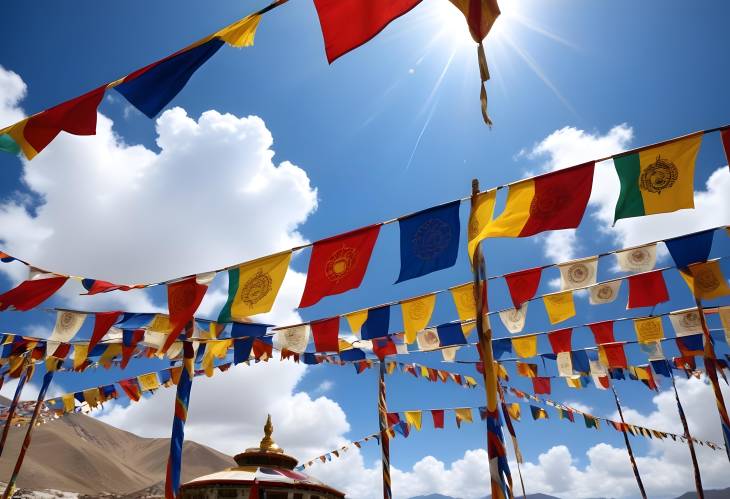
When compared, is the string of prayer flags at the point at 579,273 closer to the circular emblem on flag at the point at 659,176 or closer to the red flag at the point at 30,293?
the circular emblem on flag at the point at 659,176

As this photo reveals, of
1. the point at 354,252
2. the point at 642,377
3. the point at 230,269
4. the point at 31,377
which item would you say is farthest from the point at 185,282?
the point at 642,377

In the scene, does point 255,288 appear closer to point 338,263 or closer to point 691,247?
point 338,263

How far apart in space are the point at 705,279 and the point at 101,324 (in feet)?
53.2

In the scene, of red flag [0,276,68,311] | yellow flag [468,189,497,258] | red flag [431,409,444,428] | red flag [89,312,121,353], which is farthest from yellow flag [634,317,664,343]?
red flag [0,276,68,311]

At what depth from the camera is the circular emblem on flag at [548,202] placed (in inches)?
266

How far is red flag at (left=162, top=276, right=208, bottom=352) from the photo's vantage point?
8812mm

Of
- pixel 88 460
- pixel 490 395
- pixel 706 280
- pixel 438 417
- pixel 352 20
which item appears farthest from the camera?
pixel 88 460

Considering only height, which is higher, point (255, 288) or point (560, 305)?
point (560, 305)

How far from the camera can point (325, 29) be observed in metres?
4.38

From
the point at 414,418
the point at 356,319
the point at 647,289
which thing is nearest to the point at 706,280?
the point at 647,289

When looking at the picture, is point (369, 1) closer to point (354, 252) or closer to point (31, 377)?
point (354, 252)

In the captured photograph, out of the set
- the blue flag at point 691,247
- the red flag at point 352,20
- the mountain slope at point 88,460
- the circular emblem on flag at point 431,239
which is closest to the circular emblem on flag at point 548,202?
the circular emblem on flag at point 431,239

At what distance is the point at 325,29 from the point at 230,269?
19.4 feet

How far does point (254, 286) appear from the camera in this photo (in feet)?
29.6
